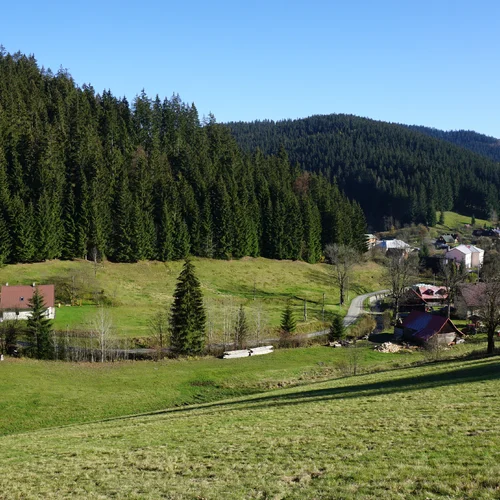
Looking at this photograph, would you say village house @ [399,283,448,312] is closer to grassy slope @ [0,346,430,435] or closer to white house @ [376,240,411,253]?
grassy slope @ [0,346,430,435]

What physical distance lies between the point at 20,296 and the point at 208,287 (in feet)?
104

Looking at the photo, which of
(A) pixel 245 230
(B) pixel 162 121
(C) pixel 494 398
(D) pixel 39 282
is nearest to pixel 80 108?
(B) pixel 162 121

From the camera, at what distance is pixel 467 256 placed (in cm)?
11938

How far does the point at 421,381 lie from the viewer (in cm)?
2839

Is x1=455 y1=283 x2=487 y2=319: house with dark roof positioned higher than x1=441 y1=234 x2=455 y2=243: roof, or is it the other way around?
x1=441 y1=234 x2=455 y2=243: roof

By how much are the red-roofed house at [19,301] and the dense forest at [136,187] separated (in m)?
17.5

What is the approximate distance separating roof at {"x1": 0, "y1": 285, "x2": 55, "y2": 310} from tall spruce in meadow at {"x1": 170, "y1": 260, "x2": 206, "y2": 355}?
66.2ft

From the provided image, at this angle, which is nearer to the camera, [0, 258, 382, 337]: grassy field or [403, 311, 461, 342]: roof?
[403, 311, 461, 342]: roof

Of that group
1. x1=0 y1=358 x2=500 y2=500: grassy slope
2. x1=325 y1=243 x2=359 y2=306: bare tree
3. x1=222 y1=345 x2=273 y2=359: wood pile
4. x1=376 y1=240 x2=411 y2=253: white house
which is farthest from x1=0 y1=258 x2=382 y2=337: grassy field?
x1=0 y1=358 x2=500 y2=500: grassy slope

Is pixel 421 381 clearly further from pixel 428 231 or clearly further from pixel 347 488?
pixel 428 231

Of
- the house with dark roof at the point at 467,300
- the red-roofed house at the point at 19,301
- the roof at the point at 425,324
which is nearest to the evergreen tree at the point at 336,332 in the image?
the roof at the point at 425,324

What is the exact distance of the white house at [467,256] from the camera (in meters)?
118

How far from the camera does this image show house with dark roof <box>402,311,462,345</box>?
59625 mm

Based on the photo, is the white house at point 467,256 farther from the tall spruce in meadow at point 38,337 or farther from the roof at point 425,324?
the tall spruce in meadow at point 38,337
